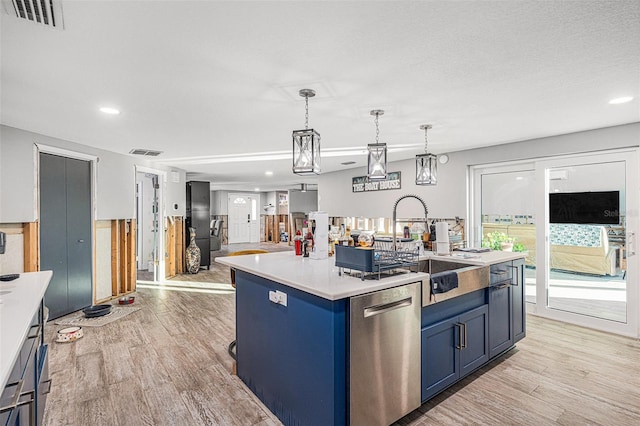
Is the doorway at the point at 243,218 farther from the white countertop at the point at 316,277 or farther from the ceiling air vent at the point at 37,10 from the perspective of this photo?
the ceiling air vent at the point at 37,10

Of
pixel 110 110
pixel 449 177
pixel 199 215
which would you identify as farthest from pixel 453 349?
pixel 199 215

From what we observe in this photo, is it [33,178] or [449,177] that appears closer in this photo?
[33,178]

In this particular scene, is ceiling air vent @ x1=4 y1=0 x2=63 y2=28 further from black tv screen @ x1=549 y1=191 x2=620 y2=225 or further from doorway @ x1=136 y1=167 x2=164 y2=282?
black tv screen @ x1=549 y1=191 x2=620 y2=225

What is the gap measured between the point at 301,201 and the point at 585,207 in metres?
9.95

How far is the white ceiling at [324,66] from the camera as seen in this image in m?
1.62

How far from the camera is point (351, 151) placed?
5145mm

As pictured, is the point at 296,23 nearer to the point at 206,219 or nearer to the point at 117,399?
the point at 117,399

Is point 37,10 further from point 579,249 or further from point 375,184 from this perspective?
point 375,184

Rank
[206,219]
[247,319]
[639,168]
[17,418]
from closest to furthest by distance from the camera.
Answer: [17,418], [247,319], [639,168], [206,219]

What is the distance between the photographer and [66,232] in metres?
4.31

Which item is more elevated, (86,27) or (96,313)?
(86,27)

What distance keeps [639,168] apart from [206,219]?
292 inches

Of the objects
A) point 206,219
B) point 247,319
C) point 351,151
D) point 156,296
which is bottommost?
point 156,296

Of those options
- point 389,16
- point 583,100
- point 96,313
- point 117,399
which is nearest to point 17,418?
point 117,399
